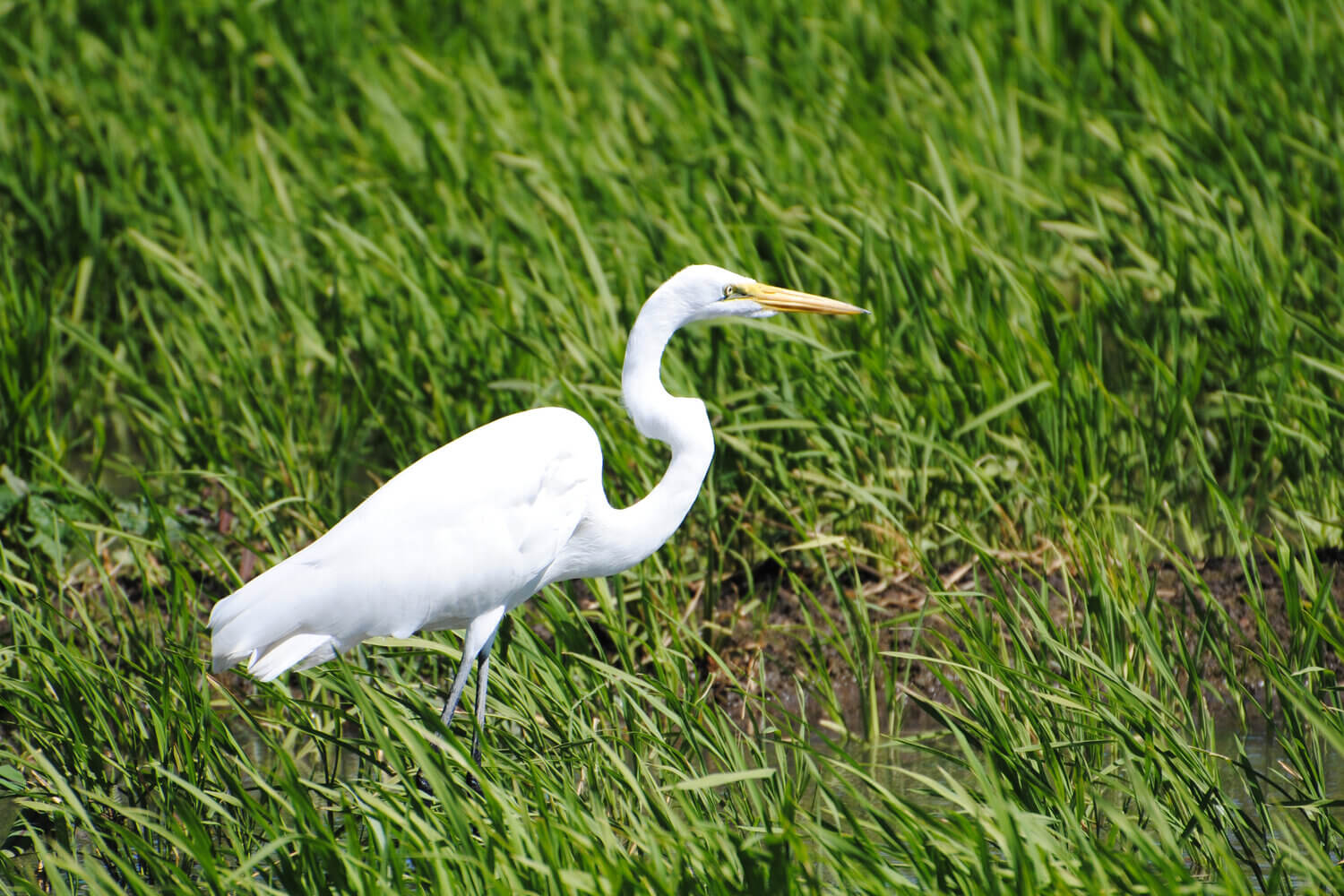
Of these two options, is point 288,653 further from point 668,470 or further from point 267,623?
point 668,470

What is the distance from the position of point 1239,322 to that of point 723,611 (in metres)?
1.67

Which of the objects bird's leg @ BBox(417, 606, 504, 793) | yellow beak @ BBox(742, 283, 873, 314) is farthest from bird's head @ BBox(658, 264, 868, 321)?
bird's leg @ BBox(417, 606, 504, 793)

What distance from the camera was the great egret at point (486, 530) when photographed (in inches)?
118

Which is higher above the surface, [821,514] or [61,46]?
[61,46]

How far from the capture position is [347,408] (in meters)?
4.79

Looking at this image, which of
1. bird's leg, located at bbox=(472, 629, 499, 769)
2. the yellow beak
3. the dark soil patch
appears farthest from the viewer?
the dark soil patch

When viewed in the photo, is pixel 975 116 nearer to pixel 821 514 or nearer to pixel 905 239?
pixel 905 239

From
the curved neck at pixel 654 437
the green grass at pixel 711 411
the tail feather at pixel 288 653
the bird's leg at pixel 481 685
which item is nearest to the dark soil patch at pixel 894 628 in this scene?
the green grass at pixel 711 411

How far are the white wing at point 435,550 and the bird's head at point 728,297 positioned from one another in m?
0.36

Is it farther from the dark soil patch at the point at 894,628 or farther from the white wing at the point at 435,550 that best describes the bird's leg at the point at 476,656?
the dark soil patch at the point at 894,628

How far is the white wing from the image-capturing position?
118 inches

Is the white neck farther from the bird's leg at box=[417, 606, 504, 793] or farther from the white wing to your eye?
the bird's leg at box=[417, 606, 504, 793]

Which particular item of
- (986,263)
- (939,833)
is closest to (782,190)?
(986,263)

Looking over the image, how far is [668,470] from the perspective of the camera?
10.5 ft
